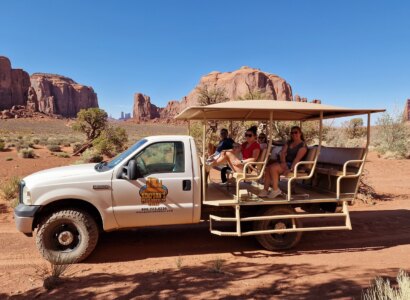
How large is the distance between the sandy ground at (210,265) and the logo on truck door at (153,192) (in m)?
0.93

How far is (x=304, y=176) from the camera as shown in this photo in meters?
5.91

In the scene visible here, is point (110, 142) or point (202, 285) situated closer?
point (202, 285)

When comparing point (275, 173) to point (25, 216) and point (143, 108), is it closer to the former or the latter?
point (25, 216)

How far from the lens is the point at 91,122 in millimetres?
30266

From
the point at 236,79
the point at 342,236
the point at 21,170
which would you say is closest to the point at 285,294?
the point at 342,236

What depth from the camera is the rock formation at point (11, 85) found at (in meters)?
105

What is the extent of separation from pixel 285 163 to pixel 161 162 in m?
2.28

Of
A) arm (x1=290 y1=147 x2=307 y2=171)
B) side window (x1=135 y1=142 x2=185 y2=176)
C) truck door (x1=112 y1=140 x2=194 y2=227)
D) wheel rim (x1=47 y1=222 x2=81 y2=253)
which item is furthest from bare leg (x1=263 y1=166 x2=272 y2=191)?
wheel rim (x1=47 y1=222 x2=81 y2=253)

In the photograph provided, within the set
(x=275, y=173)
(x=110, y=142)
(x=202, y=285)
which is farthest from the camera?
(x=110, y=142)

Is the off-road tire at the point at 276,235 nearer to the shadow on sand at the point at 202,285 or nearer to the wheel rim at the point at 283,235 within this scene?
the wheel rim at the point at 283,235

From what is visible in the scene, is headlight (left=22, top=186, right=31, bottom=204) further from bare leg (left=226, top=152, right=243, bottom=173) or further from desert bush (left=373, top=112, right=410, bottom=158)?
desert bush (left=373, top=112, right=410, bottom=158)

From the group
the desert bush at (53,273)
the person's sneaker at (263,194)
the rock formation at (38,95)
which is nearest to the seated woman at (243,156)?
the person's sneaker at (263,194)

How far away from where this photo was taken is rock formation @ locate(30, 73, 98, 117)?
137 meters

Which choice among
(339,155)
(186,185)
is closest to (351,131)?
(339,155)
